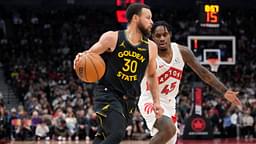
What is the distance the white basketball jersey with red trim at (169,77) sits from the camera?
281 inches

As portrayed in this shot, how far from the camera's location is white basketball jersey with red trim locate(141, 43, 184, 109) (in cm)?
714

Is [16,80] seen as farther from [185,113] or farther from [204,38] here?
[204,38]

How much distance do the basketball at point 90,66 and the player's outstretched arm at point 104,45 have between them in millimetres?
45

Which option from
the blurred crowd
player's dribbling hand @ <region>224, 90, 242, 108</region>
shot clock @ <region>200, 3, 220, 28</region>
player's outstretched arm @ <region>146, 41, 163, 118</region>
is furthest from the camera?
the blurred crowd

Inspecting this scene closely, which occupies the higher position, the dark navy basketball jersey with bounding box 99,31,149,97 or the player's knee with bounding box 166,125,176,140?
the dark navy basketball jersey with bounding box 99,31,149,97

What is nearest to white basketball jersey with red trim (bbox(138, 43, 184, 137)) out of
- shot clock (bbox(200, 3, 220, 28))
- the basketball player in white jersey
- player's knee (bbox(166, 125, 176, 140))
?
the basketball player in white jersey

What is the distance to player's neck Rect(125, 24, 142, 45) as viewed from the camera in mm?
5760

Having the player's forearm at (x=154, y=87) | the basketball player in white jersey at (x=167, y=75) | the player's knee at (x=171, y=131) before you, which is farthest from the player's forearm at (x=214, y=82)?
the player's forearm at (x=154, y=87)

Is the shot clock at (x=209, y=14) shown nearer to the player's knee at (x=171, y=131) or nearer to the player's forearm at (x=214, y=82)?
the player's forearm at (x=214, y=82)

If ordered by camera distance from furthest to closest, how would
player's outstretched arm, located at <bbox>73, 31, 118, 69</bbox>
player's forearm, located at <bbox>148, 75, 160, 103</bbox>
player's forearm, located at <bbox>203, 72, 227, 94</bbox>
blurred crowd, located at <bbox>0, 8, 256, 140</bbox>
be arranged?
1. blurred crowd, located at <bbox>0, 8, 256, 140</bbox>
2. player's forearm, located at <bbox>203, 72, 227, 94</bbox>
3. player's forearm, located at <bbox>148, 75, 160, 103</bbox>
4. player's outstretched arm, located at <bbox>73, 31, 118, 69</bbox>

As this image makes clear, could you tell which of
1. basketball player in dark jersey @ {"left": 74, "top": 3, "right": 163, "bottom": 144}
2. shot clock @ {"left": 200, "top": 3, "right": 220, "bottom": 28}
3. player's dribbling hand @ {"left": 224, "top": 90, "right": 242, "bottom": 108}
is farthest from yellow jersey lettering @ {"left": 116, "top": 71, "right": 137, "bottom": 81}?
shot clock @ {"left": 200, "top": 3, "right": 220, "bottom": 28}

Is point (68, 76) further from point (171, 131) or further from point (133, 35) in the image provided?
point (133, 35)

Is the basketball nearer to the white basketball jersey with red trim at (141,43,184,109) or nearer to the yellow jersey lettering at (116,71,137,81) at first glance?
the yellow jersey lettering at (116,71,137,81)

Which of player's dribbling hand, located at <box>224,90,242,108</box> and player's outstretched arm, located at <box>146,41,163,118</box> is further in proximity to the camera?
player's dribbling hand, located at <box>224,90,242,108</box>
